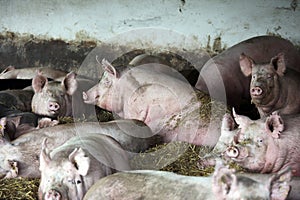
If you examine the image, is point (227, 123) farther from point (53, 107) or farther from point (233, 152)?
point (53, 107)

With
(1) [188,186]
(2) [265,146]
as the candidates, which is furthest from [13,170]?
(2) [265,146]

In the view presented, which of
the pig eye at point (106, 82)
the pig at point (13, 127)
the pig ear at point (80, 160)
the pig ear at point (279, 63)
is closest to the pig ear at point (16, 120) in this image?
the pig at point (13, 127)

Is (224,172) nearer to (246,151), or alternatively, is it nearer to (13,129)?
(246,151)

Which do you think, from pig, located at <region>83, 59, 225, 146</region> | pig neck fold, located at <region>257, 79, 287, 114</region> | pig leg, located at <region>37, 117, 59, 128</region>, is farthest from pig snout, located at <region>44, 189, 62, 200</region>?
pig neck fold, located at <region>257, 79, 287, 114</region>

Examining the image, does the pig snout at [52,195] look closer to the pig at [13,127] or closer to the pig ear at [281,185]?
the pig at [13,127]

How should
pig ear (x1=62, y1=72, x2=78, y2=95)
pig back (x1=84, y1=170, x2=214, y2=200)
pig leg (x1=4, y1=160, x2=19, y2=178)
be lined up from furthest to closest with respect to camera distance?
1. pig ear (x1=62, y1=72, x2=78, y2=95)
2. pig leg (x1=4, y1=160, x2=19, y2=178)
3. pig back (x1=84, y1=170, x2=214, y2=200)

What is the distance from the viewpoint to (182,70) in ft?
23.9

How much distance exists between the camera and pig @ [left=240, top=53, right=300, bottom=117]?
5.42 meters

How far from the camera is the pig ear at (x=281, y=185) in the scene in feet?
10.0

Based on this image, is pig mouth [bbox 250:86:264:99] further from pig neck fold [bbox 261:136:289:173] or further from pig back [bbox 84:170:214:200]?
pig back [bbox 84:170:214:200]

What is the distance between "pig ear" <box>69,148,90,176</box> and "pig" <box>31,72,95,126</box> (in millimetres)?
2232

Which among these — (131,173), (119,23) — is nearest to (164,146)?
(131,173)

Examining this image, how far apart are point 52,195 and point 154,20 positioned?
172 inches

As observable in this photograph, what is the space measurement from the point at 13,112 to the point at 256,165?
2.50 metres
